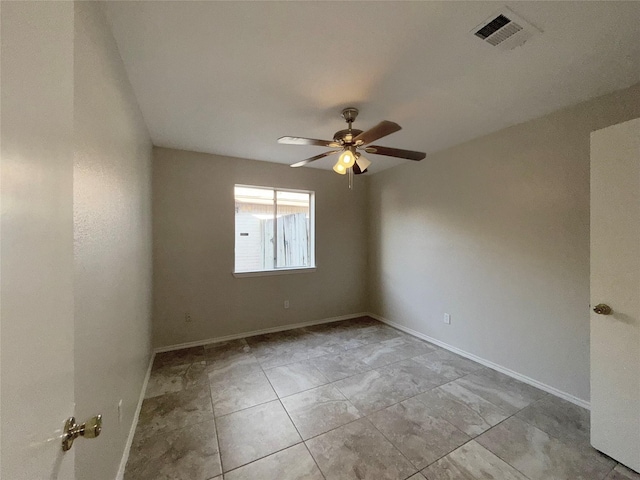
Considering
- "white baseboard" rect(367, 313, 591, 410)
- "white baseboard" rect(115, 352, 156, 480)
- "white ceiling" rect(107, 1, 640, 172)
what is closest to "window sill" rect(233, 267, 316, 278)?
"white baseboard" rect(115, 352, 156, 480)

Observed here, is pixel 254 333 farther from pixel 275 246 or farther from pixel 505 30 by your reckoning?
pixel 505 30

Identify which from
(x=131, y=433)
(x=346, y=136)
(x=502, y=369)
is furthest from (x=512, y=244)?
(x=131, y=433)

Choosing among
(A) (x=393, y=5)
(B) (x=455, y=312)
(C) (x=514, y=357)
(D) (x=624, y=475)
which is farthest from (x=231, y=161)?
(D) (x=624, y=475)

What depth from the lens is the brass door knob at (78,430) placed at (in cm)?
58

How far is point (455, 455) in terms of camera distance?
1642 millimetres

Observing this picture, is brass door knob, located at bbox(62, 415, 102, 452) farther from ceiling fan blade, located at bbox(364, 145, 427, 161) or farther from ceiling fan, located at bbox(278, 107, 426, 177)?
ceiling fan blade, located at bbox(364, 145, 427, 161)

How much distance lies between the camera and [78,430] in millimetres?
597

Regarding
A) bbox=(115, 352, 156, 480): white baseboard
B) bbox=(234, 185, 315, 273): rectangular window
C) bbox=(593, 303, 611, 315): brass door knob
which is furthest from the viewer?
bbox=(234, 185, 315, 273): rectangular window

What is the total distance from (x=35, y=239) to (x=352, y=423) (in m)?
2.13

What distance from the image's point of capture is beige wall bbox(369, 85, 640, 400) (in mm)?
2154

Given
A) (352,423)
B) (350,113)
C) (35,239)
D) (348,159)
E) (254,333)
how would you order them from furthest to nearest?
(254,333) < (350,113) < (348,159) < (352,423) < (35,239)

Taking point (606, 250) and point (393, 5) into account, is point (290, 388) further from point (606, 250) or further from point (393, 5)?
point (393, 5)

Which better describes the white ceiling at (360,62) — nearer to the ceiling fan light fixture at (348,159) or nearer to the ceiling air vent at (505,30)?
the ceiling air vent at (505,30)

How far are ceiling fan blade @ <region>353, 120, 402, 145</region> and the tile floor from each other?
2.13 meters
